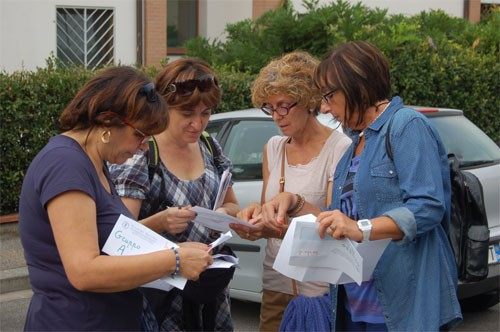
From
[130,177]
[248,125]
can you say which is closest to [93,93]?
[130,177]

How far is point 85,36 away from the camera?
13.3 metres

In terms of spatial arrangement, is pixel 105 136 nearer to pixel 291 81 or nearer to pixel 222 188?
pixel 222 188

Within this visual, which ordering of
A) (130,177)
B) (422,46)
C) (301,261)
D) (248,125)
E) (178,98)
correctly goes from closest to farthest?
1. (301,261)
2. (130,177)
3. (178,98)
4. (248,125)
5. (422,46)

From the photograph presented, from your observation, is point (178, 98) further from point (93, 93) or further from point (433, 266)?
point (433, 266)

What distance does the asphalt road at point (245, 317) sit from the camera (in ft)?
19.5

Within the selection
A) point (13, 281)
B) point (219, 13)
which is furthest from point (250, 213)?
point (219, 13)

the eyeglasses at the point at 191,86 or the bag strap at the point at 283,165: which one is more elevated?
the eyeglasses at the point at 191,86

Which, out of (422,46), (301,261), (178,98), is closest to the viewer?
(301,261)

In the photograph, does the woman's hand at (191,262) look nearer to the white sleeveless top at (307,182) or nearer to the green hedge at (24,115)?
the white sleeveless top at (307,182)

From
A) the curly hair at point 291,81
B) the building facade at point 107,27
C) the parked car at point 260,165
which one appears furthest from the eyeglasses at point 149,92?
the building facade at point 107,27

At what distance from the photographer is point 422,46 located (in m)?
10.7

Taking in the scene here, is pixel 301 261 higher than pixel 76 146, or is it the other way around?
pixel 76 146

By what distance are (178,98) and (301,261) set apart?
38.1 inches

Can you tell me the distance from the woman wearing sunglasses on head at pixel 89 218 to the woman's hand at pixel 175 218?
43 cm
